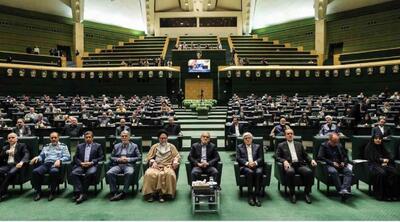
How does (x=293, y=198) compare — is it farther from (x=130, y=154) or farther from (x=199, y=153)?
(x=130, y=154)

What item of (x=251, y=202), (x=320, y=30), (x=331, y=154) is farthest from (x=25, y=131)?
(x=320, y=30)

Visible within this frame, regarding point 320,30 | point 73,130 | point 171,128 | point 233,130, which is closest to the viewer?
point 73,130

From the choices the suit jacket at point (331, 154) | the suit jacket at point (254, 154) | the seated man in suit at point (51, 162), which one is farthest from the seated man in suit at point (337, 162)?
the seated man in suit at point (51, 162)

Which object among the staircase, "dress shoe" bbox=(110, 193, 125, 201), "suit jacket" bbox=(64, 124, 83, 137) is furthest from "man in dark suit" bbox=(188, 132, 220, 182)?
"suit jacket" bbox=(64, 124, 83, 137)

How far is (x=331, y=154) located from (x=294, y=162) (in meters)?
0.61

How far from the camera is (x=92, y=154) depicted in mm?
5805

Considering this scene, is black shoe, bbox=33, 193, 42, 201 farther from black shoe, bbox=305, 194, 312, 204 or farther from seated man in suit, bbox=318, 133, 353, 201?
seated man in suit, bbox=318, 133, 353, 201

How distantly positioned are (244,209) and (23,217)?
2.83 metres

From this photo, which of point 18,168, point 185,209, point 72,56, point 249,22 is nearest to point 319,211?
point 185,209

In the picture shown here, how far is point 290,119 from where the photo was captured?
10422 millimetres

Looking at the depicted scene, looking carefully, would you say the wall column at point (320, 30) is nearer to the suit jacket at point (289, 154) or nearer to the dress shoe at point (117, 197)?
the suit jacket at point (289, 154)

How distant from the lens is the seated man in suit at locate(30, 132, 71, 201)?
5.47 m

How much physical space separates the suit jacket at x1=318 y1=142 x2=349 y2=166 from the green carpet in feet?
1.81

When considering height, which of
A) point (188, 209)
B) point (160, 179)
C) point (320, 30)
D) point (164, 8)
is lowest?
point (188, 209)
